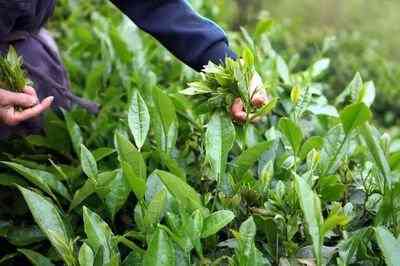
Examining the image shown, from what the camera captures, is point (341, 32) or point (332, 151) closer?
point (332, 151)

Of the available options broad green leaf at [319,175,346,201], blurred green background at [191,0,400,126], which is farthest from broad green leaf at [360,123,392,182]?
blurred green background at [191,0,400,126]

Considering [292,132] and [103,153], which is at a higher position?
[292,132]

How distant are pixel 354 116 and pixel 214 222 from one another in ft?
1.15

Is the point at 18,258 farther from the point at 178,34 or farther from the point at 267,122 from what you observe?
the point at 267,122

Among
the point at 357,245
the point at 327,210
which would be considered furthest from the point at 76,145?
the point at 357,245

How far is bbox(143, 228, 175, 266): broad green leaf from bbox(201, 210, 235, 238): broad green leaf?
11 cm

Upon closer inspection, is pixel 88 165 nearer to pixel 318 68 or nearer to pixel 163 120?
pixel 163 120

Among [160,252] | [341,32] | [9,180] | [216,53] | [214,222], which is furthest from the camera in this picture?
[341,32]

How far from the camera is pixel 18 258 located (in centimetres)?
149

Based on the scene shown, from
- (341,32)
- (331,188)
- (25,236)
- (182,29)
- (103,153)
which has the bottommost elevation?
(341,32)

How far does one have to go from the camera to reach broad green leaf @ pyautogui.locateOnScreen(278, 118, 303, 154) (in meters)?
1.32

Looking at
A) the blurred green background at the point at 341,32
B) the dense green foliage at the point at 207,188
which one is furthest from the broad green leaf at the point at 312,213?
the blurred green background at the point at 341,32

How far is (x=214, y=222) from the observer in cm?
112

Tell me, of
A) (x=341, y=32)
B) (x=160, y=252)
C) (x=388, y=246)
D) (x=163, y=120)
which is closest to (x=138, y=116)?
(x=163, y=120)
